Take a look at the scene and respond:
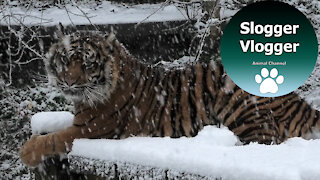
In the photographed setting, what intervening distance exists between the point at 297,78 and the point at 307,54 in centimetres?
17

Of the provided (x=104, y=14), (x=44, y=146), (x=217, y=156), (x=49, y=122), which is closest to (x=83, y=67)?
(x=49, y=122)

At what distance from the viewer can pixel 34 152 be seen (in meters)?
3.30

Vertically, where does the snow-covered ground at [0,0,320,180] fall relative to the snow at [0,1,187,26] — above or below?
below

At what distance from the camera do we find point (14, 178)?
678 centimetres

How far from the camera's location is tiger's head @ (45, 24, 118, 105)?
11.4ft

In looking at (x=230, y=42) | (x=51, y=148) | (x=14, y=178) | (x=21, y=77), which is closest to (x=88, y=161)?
(x=51, y=148)

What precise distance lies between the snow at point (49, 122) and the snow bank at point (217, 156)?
811 mm

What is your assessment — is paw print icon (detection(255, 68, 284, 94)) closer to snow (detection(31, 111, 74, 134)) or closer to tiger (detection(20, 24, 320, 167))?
tiger (detection(20, 24, 320, 167))

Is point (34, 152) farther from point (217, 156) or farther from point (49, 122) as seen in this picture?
point (217, 156)

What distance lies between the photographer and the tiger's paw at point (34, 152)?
3284 millimetres

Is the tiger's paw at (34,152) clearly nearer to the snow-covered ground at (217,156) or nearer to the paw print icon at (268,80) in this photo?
the snow-covered ground at (217,156)

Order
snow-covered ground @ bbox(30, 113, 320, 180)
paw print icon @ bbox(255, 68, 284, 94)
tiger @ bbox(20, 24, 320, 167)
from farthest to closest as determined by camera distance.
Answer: tiger @ bbox(20, 24, 320, 167), paw print icon @ bbox(255, 68, 284, 94), snow-covered ground @ bbox(30, 113, 320, 180)

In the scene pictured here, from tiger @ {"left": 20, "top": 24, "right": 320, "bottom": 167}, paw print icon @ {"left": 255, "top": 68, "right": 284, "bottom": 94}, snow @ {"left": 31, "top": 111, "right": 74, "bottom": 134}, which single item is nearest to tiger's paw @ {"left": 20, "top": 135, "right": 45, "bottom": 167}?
tiger @ {"left": 20, "top": 24, "right": 320, "bottom": 167}

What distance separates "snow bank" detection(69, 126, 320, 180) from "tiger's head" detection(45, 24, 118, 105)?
822 mm
